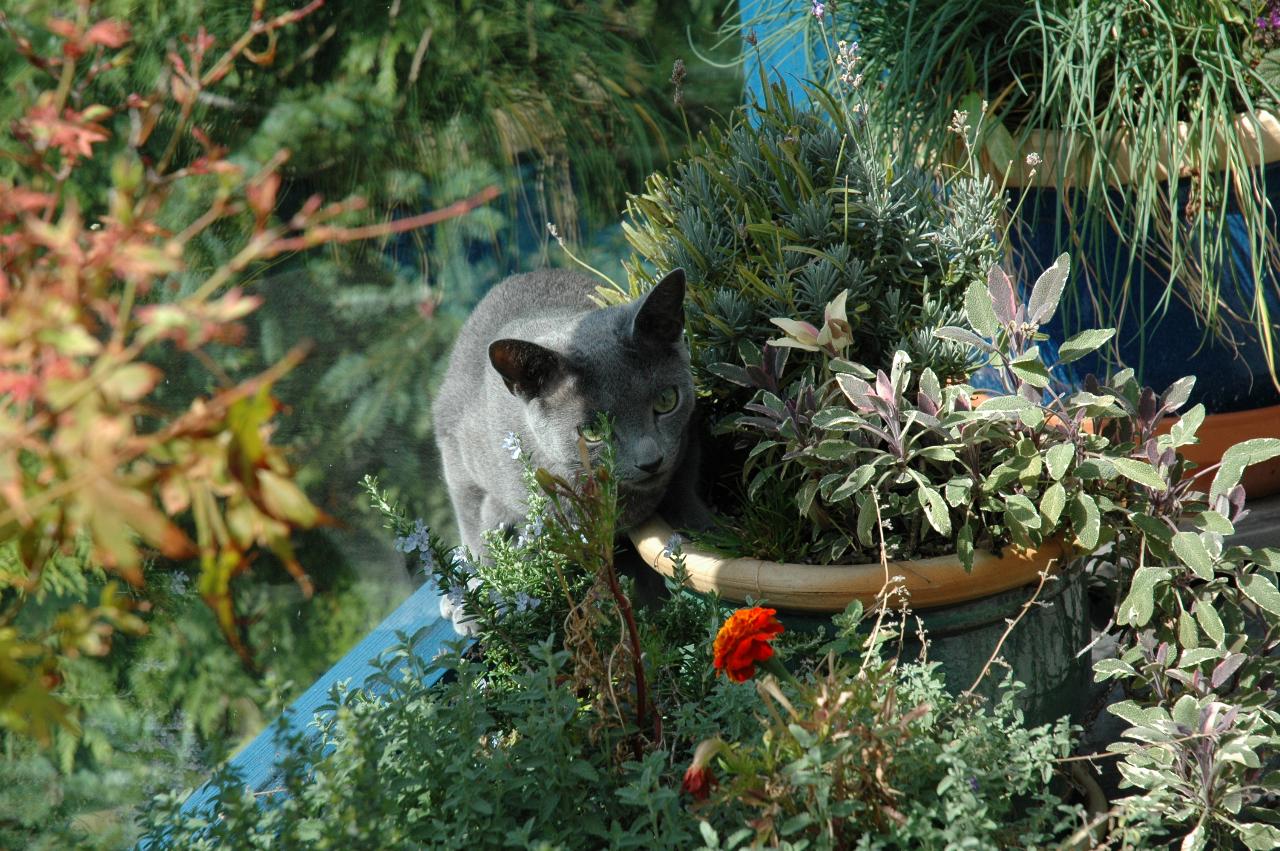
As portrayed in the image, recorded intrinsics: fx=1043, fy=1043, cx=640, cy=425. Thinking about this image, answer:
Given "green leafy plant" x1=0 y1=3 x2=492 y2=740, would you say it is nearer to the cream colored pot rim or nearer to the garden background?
the cream colored pot rim

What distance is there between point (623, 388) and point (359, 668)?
0.93m

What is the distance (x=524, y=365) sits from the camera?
166cm

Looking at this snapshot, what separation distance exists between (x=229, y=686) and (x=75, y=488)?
87.8 inches

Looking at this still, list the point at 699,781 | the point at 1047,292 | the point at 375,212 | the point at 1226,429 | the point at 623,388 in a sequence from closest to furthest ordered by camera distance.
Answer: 1. the point at 699,781
2. the point at 1047,292
3. the point at 623,388
4. the point at 1226,429
5. the point at 375,212

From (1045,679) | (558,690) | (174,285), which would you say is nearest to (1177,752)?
(1045,679)

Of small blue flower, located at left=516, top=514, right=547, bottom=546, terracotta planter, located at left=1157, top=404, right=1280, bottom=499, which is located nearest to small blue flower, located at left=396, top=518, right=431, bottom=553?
small blue flower, located at left=516, top=514, right=547, bottom=546

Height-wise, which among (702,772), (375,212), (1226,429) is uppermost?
(375,212)

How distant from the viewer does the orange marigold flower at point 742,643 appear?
3.56 ft

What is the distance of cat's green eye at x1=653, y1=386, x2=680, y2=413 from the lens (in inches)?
68.1

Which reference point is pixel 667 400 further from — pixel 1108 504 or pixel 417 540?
pixel 1108 504

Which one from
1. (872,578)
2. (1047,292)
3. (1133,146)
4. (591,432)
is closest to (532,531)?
(591,432)

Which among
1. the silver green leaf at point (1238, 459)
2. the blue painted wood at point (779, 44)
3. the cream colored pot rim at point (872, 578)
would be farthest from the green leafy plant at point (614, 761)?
the blue painted wood at point (779, 44)

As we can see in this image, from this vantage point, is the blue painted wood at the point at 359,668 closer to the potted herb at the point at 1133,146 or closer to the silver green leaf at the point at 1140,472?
the silver green leaf at the point at 1140,472

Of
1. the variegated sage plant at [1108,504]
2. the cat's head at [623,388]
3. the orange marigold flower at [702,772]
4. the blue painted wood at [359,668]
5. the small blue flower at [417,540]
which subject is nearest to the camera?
the orange marigold flower at [702,772]
